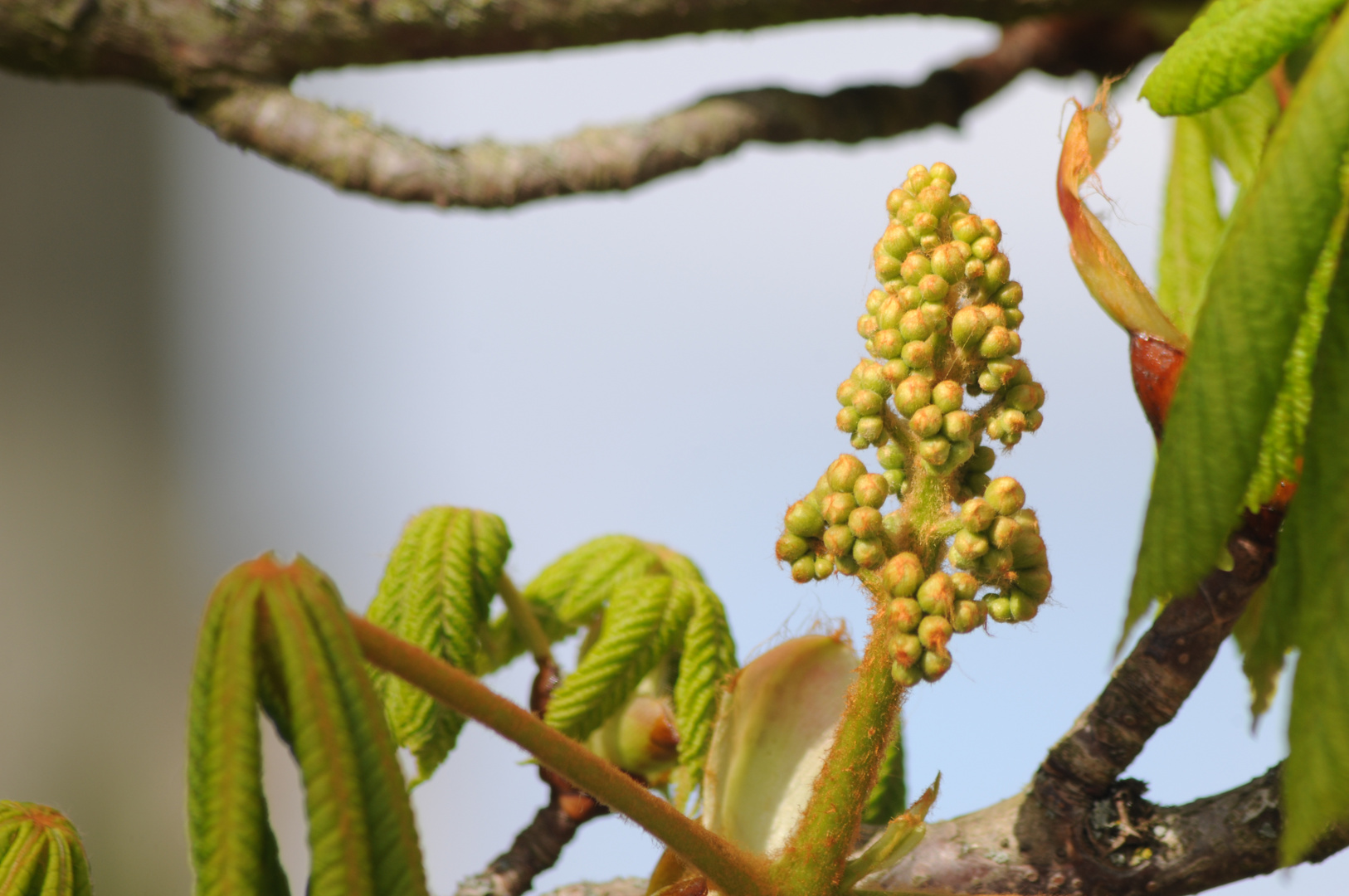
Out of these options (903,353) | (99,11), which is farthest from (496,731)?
(99,11)

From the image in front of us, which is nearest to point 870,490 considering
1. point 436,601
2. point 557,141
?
point 436,601

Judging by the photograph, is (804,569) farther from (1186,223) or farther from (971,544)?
(1186,223)

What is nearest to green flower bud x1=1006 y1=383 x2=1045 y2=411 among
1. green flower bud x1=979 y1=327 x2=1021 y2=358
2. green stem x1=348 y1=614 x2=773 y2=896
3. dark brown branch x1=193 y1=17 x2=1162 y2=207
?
green flower bud x1=979 y1=327 x2=1021 y2=358

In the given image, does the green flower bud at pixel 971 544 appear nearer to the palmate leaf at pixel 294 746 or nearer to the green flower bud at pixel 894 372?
the green flower bud at pixel 894 372

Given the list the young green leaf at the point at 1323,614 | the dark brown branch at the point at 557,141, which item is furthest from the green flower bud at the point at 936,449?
the dark brown branch at the point at 557,141

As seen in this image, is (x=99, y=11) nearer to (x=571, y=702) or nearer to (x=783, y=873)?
(x=571, y=702)

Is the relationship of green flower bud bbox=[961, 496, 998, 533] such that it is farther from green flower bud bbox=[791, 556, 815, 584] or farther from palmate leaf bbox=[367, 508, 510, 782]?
palmate leaf bbox=[367, 508, 510, 782]
